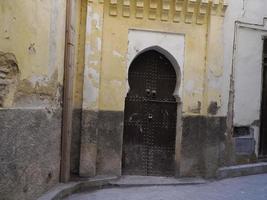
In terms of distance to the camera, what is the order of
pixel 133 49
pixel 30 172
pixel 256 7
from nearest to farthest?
pixel 30 172
pixel 133 49
pixel 256 7

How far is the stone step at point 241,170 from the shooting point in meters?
7.69

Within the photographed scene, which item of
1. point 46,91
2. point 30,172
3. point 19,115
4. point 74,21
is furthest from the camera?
point 74,21

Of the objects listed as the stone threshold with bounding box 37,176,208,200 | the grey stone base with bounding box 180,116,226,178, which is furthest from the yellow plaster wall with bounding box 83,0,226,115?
the stone threshold with bounding box 37,176,208,200

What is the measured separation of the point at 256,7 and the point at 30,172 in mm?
6014

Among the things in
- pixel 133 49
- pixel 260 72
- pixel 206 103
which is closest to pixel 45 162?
pixel 133 49

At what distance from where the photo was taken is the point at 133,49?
7320mm

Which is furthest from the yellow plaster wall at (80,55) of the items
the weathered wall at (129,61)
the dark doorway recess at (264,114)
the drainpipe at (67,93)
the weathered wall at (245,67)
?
the dark doorway recess at (264,114)

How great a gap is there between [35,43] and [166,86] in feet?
12.0

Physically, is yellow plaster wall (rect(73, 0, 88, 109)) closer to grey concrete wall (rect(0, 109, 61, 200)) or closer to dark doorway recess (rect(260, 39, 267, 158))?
grey concrete wall (rect(0, 109, 61, 200))

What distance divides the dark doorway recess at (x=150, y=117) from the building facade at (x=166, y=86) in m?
0.02

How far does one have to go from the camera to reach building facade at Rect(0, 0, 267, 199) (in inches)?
276

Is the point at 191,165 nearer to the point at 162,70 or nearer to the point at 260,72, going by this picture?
the point at 162,70

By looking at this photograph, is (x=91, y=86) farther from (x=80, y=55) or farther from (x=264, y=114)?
(x=264, y=114)

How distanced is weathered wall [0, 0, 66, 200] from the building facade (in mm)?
690
